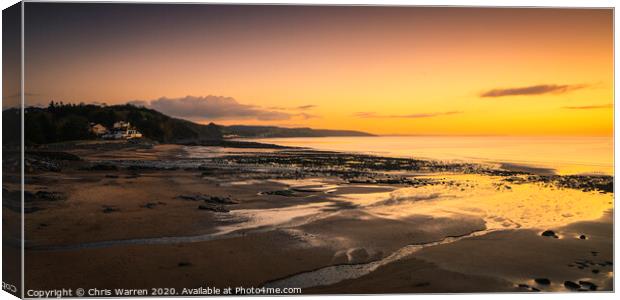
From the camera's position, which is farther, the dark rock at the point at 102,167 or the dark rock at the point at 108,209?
the dark rock at the point at 102,167

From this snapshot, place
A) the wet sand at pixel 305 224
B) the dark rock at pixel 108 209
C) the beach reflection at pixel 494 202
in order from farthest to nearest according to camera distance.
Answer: the beach reflection at pixel 494 202
the dark rock at pixel 108 209
the wet sand at pixel 305 224

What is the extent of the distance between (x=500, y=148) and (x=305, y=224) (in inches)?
91.5

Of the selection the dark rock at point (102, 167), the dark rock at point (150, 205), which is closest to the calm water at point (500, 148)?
the dark rock at point (150, 205)

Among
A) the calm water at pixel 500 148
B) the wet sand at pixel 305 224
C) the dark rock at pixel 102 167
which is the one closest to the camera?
the wet sand at pixel 305 224

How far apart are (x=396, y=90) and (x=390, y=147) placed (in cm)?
64

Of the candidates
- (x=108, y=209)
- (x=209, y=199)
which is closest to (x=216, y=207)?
(x=209, y=199)

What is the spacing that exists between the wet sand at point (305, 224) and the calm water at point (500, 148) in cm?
13

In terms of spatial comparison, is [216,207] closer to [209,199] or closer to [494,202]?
[209,199]

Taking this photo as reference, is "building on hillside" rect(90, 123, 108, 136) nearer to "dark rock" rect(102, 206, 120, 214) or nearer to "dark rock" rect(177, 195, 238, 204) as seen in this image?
"dark rock" rect(102, 206, 120, 214)

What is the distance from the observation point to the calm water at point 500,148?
659 centimetres

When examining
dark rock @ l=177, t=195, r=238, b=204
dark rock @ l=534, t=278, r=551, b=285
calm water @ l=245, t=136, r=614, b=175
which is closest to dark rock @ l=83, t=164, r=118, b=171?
dark rock @ l=177, t=195, r=238, b=204

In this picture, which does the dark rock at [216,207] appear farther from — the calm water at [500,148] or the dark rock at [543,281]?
the dark rock at [543,281]

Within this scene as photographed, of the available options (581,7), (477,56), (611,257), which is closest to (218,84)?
(477,56)

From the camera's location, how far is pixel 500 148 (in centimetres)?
666
